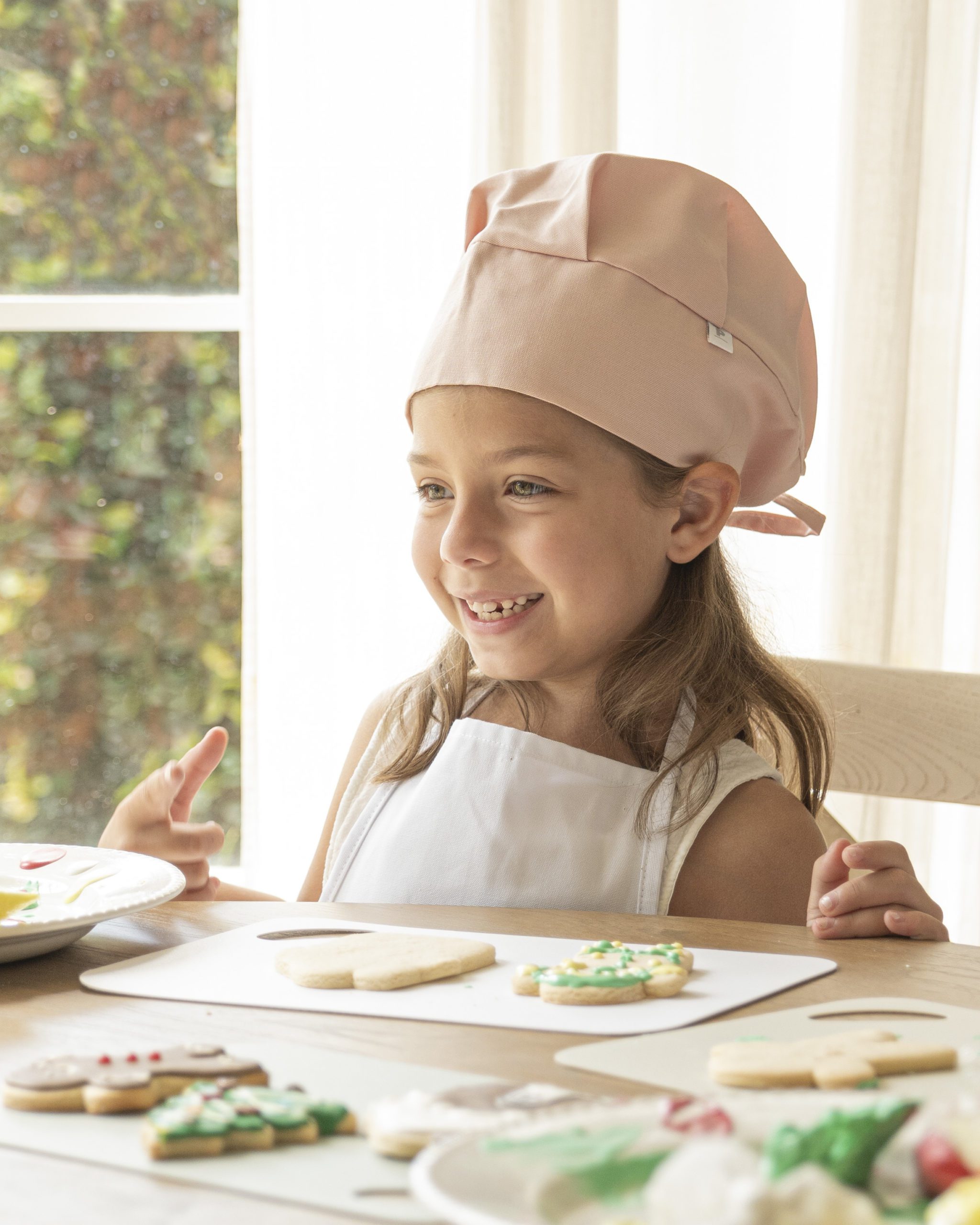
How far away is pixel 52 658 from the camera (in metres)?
2.30

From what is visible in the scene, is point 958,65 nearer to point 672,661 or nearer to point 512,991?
point 672,661

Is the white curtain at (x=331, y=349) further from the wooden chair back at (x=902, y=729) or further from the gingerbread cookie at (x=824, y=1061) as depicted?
the gingerbread cookie at (x=824, y=1061)

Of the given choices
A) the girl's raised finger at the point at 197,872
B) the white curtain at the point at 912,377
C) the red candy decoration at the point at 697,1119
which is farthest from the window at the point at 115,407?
the red candy decoration at the point at 697,1119

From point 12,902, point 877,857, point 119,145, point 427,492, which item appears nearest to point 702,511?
point 427,492

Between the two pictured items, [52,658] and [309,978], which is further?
[52,658]

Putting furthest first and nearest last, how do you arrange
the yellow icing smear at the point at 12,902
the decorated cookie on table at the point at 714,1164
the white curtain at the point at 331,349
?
the white curtain at the point at 331,349 → the yellow icing smear at the point at 12,902 → the decorated cookie on table at the point at 714,1164

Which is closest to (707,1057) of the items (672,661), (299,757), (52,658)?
(672,661)

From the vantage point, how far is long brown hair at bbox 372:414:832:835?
1027mm

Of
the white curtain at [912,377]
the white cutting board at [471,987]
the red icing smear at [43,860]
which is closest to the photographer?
the white cutting board at [471,987]

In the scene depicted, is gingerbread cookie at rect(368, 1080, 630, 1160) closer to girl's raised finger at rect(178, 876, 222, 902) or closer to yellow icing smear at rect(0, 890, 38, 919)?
yellow icing smear at rect(0, 890, 38, 919)

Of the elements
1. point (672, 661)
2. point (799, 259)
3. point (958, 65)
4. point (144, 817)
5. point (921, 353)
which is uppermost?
point (958, 65)

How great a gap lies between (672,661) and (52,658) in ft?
5.04

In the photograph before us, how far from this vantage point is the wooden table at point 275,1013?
398mm

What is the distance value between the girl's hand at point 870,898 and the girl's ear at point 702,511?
0.32m
